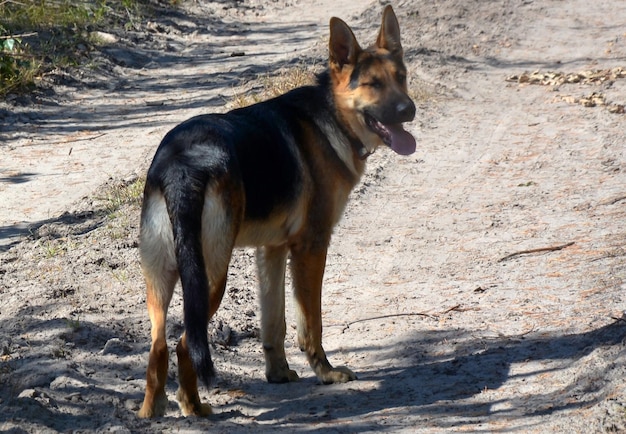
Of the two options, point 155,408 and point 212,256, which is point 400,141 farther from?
point 155,408

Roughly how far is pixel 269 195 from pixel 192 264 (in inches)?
32.6

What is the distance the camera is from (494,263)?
23.8 ft

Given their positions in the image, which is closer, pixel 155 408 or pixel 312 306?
pixel 155 408

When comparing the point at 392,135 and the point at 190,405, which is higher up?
the point at 392,135

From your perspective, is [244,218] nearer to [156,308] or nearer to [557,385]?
[156,308]

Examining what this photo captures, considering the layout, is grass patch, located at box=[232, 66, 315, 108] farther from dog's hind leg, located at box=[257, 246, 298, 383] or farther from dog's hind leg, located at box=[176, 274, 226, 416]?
dog's hind leg, located at box=[176, 274, 226, 416]

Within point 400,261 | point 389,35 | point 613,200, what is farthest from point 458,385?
point 613,200

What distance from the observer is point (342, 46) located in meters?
5.93

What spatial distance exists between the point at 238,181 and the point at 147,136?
6.00 meters

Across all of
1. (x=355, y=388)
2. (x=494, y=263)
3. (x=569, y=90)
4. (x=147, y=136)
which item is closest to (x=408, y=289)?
(x=494, y=263)

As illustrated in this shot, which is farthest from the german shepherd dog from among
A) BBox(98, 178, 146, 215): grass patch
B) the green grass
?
the green grass

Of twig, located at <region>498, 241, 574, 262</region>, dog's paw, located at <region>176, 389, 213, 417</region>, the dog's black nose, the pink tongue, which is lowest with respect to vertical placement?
twig, located at <region>498, 241, 574, 262</region>

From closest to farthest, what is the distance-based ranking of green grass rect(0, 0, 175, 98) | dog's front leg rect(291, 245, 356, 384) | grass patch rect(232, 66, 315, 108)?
dog's front leg rect(291, 245, 356, 384), grass patch rect(232, 66, 315, 108), green grass rect(0, 0, 175, 98)

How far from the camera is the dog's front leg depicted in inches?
217
